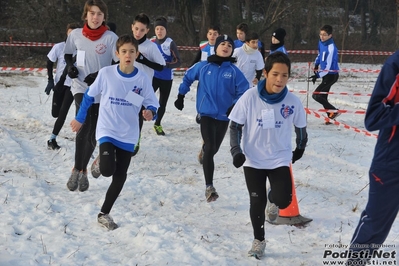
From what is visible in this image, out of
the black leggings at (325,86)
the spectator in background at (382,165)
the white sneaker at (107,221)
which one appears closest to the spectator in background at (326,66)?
the black leggings at (325,86)

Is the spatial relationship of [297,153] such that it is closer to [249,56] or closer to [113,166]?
[113,166]

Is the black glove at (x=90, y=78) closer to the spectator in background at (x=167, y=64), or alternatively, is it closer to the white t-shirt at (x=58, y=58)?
the white t-shirt at (x=58, y=58)

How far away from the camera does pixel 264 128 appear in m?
4.86

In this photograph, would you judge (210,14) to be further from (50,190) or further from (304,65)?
(50,190)

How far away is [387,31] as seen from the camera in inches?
1485

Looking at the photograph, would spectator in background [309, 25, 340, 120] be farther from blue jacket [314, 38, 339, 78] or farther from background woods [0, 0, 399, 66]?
background woods [0, 0, 399, 66]

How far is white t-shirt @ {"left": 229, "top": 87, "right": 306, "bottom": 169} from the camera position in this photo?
485 cm

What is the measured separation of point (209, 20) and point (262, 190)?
23801 mm

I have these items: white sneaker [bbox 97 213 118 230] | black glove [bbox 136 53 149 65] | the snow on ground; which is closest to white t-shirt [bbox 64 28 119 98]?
black glove [bbox 136 53 149 65]

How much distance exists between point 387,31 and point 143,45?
108ft

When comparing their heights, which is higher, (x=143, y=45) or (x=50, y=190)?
(x=143, y=45)

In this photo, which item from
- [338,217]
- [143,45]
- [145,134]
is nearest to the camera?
[338,217]

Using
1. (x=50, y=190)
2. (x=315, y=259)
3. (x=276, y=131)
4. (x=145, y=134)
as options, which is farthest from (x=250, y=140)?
(x=145, y=134)

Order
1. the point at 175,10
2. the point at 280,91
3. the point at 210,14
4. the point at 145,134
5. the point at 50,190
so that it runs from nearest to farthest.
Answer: the point at 280,91
the point at 50,190
the point at 145,134
the point at 210,14
the point at 175,10
